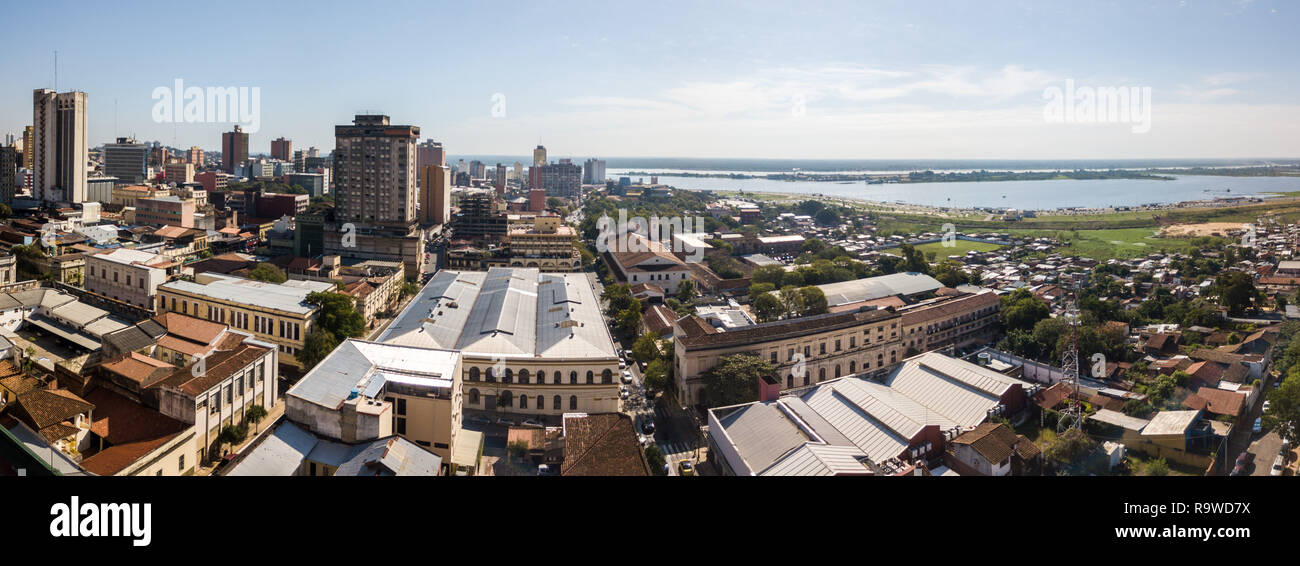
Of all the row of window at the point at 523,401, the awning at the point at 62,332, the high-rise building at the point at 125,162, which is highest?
the high-rise building at the point at 125,162

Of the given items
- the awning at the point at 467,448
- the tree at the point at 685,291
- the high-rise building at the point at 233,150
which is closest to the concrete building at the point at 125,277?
the awning at the point at 467,448

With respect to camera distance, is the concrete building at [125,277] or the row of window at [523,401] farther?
the concrete building at [125,277]

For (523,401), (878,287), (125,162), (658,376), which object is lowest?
(523,401)

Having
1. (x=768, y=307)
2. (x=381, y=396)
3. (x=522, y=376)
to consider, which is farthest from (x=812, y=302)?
(x=381, y=396)

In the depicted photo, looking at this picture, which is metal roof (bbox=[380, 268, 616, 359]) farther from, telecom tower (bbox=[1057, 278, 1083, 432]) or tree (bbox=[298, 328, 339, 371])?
telecom tower (bbox=[1057, 278, 1083, 432])

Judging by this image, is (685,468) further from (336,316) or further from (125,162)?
A: (125,162)

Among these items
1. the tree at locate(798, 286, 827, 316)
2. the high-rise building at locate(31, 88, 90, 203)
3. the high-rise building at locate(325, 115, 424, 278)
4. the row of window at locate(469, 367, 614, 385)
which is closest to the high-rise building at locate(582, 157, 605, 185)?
the high-rise building at locate(325, 115, 424, 278)
